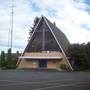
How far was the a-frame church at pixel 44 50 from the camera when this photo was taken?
2061 inches

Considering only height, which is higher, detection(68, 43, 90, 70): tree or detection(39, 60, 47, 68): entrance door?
detection(68, 43, 90, 70): tree

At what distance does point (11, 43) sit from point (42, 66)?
1449 cm

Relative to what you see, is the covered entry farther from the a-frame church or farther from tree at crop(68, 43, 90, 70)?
tree at crop(68, 43, 90, 70)

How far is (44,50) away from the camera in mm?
53688

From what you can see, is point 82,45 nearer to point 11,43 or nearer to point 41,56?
point 41,56

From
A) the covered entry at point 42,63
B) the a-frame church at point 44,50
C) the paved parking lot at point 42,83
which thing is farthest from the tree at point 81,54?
the paved parking lot at point 42,83

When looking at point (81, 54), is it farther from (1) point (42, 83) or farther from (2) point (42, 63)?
(1) point (42, 83)

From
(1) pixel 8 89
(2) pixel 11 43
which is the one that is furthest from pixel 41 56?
(1) pixel 8 89

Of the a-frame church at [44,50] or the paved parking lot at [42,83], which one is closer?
the paved parking lot at [42,83]

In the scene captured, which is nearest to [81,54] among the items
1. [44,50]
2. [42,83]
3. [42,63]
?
[44,50]

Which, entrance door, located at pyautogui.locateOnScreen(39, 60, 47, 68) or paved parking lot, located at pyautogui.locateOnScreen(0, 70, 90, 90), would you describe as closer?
paved parking lot, located at pyautogui.locateOnScreen(0, 70, 90, 90)

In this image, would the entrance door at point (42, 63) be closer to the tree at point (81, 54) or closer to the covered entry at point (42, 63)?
the covered entry at point (42, 63)

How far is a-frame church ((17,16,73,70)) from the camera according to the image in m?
52.3

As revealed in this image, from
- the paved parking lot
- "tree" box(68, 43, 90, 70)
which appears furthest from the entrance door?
the paved parking lot
